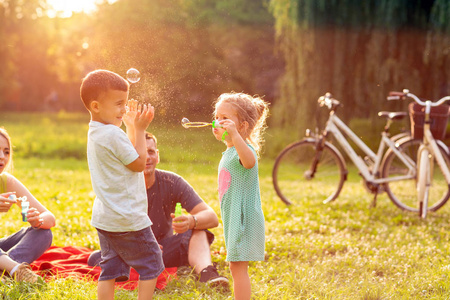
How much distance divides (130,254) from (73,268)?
131cm

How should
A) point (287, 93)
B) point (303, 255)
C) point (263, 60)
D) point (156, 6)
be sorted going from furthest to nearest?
point (263, 60) < point (156, 6) < point (287, 93) < point (303, 255)

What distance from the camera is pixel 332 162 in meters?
6.86

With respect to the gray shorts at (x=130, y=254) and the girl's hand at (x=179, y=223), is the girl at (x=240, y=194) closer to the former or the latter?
the girl's hand at (x=179, y=223)

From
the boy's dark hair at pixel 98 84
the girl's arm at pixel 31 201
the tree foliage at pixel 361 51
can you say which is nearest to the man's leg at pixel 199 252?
the girl's arm at pixel 31 201

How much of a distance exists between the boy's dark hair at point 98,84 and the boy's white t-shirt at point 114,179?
5.5 inches

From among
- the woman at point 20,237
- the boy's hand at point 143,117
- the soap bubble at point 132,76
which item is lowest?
the woman at point 20,237

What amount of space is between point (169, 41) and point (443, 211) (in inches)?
447

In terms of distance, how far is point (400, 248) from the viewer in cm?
468

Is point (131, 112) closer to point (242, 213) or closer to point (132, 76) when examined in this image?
point (132, 76)

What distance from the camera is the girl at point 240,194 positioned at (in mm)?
2738

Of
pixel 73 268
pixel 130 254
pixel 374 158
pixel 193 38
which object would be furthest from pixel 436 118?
pixel 193 38

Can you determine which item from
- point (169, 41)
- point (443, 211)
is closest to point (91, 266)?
point (443, 211)

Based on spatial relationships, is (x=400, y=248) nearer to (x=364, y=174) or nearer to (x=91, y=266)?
(x=364, y=174)

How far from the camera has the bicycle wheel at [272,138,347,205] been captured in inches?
265
